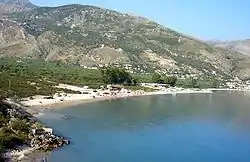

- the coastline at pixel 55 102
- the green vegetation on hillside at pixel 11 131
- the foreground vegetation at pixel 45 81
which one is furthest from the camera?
the foreground vegetation at pixel 45 81

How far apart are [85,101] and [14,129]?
44.5 metres

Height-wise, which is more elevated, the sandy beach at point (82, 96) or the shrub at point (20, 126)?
the sandy beach at point (82, 96)

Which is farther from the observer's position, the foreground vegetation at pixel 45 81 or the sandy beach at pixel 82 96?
Answer: the foreground vegetation at pixel 45 81

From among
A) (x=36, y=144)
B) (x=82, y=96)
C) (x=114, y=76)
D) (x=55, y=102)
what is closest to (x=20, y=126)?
(x=36, y=144)

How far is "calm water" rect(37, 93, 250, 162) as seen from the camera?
50.7 m

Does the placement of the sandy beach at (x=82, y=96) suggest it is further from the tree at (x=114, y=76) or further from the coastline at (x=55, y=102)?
the tree at (x=114, y=76)

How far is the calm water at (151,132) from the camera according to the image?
50.7 metres

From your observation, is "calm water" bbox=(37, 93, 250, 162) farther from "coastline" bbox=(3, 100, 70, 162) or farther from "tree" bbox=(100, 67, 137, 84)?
"tree" bbox=(100, 67, 137, 84)

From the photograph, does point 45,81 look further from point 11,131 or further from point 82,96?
point 11,131

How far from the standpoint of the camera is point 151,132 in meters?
65.9

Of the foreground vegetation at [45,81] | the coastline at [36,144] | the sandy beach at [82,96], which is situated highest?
the foreground vegetation at [45,81]

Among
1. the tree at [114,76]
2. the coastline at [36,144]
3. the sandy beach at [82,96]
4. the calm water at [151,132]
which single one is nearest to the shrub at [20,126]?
the coastline at [36,144]

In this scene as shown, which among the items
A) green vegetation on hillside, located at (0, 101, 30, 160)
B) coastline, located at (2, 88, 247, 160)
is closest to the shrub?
green vegetation on hillside, located at (0, 101, 30, 160)

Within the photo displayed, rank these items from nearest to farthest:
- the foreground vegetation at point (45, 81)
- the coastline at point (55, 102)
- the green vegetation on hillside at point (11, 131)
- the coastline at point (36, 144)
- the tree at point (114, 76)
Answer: the coastline at point (36, 144) < the coastline at point (55, 102) < the green vegetation on hillside at point (11, 131) < the foreground vegetation at point (45, 81) < the tree at point (114, 76)
